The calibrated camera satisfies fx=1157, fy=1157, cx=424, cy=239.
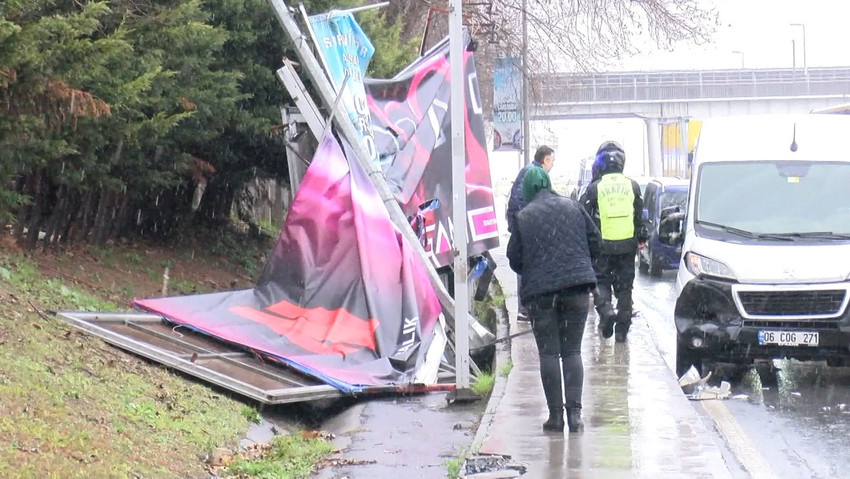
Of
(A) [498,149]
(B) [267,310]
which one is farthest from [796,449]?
(A) [498,149]

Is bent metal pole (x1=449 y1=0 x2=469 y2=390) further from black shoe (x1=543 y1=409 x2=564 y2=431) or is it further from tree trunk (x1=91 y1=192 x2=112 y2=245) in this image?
tree trunk (x1=91 y1=192 x2=112 y2=245)

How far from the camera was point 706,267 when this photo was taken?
10.6 m

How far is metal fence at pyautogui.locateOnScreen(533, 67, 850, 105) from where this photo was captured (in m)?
60.7

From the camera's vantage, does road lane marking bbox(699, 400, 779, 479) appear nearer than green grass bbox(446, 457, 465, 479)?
No

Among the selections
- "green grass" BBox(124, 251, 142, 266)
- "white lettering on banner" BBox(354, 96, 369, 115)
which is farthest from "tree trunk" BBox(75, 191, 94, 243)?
"white lettering on banner" BBox(354, 96, 369, 115)

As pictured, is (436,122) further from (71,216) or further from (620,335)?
(71,216)

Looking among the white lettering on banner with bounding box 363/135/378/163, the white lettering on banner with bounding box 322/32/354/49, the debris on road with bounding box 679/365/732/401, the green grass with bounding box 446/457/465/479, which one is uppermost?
the white lettering on banner with bounding box 322/32/354/49

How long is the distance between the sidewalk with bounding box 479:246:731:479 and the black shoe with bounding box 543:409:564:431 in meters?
0.07

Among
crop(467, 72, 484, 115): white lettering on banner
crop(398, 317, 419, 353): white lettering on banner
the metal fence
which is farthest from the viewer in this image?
the metal fence

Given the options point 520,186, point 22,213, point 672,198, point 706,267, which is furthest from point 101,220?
point 672,198

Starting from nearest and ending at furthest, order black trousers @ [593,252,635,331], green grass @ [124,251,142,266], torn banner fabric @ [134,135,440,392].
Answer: torn banner fabric @ [134,135,440,392], black trousers @ [593,252,635,331], green grass @ [124,251,142,266]

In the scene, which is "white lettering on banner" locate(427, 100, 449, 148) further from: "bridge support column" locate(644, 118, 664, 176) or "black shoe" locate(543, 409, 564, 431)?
"bridge support column" locate(644, 118, 664, 176)

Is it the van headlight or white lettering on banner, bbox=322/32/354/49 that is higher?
white lettering on banner, bbox=322/32/354/49

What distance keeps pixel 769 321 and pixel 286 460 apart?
4763mm
